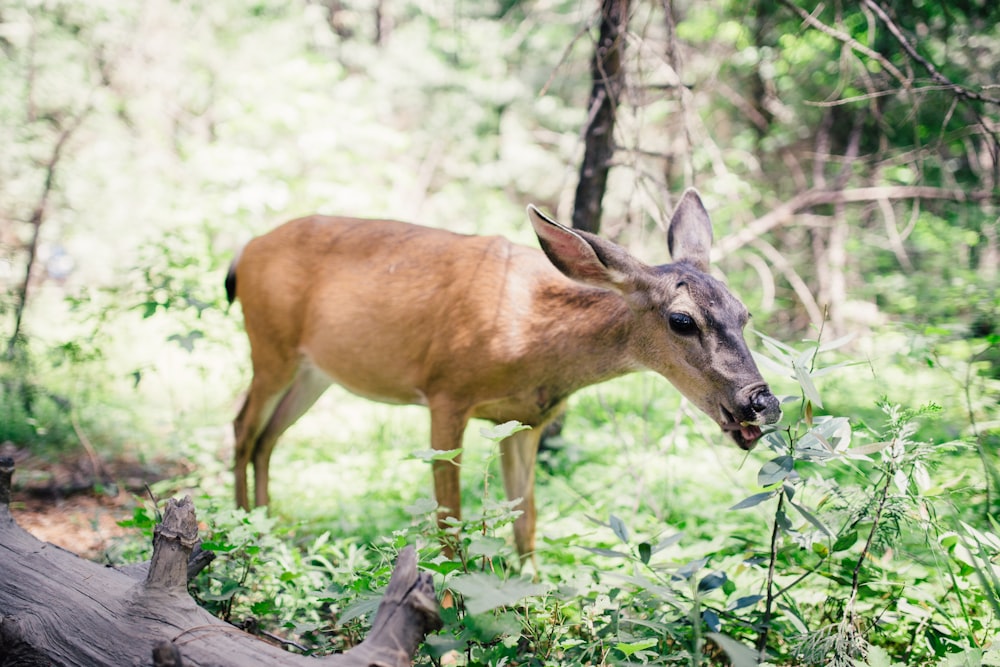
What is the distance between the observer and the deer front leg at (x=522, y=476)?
13.6 ft

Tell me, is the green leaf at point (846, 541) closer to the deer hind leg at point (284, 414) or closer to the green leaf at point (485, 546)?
the green leaf at point (485, 546)

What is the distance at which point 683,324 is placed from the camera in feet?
11.3

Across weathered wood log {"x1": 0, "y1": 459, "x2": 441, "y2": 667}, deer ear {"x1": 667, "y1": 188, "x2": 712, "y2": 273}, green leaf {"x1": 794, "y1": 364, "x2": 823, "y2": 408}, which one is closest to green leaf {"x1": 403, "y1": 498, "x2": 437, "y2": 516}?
weathered wood log {"x1": 0, "y1": 459, "x2": 441, "y2": 667}

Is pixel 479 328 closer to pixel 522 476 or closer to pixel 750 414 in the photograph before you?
pixel 522 476

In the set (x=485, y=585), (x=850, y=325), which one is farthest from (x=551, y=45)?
(x=485, y=585)

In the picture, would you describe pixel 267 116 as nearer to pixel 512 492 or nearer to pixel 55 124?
pixel 55 124

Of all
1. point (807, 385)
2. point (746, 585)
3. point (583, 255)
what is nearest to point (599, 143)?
point (583, 255)

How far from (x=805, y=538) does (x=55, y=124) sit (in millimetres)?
8380

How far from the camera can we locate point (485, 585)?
1.97m

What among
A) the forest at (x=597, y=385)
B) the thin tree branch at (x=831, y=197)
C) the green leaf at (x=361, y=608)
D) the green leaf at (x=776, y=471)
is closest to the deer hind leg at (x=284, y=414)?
the forest at (x=597, y=385)

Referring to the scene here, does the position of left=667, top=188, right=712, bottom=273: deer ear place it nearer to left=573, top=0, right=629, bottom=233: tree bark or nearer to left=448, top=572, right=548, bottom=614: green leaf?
left=573, top=0, right=629, bottom=233: tree bark

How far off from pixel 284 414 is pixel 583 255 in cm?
261

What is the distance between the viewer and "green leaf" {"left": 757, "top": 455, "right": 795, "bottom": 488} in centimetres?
228

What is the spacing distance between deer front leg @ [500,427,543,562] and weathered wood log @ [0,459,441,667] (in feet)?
6.35
